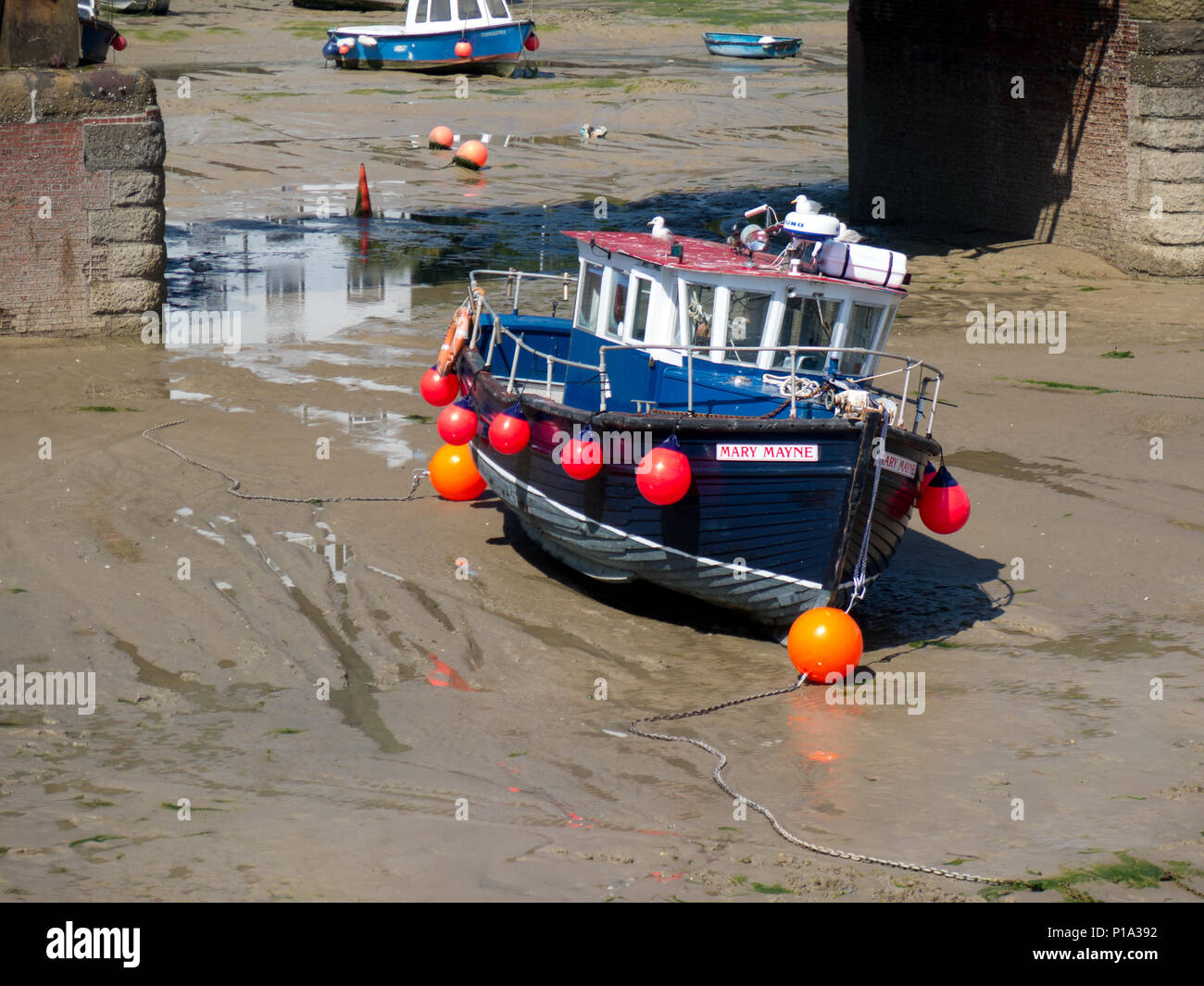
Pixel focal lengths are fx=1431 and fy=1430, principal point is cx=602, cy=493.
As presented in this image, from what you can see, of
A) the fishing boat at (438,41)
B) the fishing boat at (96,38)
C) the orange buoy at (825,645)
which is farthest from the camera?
the fishing boat at (438,41)

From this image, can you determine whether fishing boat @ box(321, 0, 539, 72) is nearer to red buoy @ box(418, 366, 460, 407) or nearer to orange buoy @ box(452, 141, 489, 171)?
orange buoy @ box(452, 141, 489, 171)

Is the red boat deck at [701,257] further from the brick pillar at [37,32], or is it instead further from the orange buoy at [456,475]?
the brick pillar at [37,32]

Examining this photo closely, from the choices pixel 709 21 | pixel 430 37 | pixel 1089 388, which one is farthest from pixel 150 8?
pixel 1089 388

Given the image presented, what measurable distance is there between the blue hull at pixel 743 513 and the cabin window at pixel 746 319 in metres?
1.00

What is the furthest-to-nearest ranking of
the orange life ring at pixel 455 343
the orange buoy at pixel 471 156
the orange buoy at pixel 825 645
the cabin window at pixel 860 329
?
the orange buoy at pixel 471 156 < the orange life ring at pixel 455 343 < the cabin window at pixel 860 329 < the orange buoy at pixel 825 645

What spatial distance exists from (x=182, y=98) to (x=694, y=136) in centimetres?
1160

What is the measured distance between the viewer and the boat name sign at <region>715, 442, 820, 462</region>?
9.06 metres

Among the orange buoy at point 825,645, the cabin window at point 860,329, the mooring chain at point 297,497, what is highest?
the cabin window at point 860,329

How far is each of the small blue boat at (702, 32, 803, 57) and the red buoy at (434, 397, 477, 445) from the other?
35.1 m

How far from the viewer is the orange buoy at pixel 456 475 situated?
1176 cm

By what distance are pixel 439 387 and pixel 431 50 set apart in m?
27.8

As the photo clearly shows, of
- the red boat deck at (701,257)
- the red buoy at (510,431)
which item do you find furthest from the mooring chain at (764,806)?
the red boat deck at (701,257)

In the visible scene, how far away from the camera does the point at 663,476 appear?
8969mm
